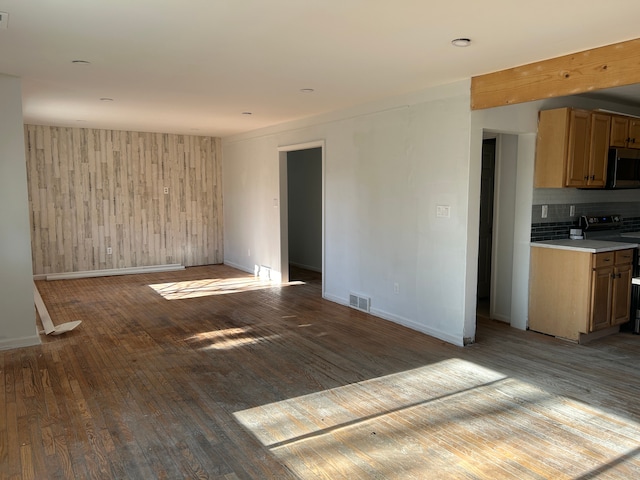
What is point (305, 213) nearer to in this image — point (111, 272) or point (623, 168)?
point (111, 272)

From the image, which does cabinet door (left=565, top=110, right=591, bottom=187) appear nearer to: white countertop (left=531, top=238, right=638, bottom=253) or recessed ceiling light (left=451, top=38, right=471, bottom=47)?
white countertop (left=531, top=238, right=638, bottom=253)

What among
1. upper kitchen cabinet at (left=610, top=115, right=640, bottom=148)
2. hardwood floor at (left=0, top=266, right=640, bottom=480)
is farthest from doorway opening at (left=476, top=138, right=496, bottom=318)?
upper kitchen cabinet at (left=610, top=115, right=640, bottom=148)

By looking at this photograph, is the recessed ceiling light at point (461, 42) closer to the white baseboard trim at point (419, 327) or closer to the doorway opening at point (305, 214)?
the white baseboard trim at point (419, 327)

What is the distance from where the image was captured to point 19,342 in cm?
445

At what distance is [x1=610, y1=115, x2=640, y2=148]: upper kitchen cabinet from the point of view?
5.05 m

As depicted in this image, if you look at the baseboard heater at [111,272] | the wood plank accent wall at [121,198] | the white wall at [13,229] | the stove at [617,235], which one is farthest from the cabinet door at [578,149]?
the baseboard heater at [111,272]

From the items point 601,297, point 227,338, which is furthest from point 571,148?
point 227,338

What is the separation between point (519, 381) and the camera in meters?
3.69

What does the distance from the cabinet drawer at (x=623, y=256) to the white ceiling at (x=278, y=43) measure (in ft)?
7.60

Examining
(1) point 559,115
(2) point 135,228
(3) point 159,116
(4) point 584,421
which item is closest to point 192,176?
(2) point 135,228

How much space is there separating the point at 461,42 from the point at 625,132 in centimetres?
304

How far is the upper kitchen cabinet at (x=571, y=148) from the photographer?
470 cm

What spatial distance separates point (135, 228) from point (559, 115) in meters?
6.84

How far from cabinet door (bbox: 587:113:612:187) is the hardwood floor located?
165 centimetres
